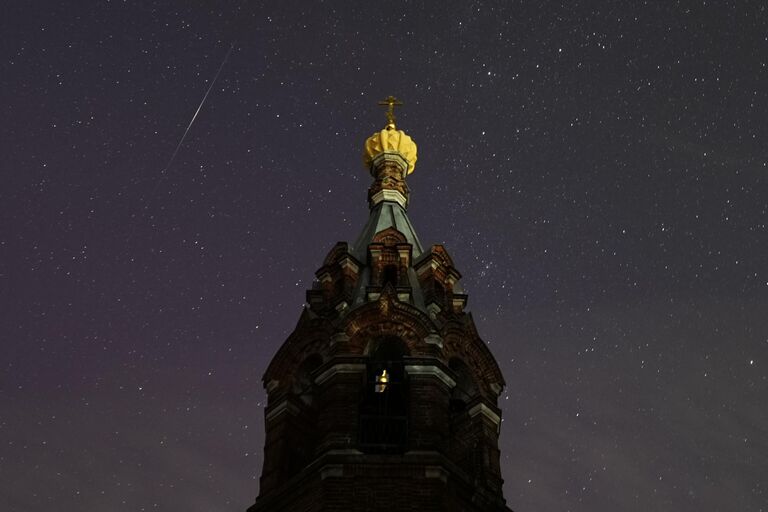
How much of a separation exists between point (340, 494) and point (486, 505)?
9.72 feet

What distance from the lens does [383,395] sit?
26.4m

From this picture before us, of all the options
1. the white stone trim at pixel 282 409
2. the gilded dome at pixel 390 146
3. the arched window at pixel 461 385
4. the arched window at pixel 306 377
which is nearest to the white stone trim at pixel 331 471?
the white stone trim at pixel 282 409

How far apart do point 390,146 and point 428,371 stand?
35.6 ft

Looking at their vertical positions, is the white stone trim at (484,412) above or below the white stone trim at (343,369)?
below

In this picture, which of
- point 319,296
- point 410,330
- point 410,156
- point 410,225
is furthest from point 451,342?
point 410,156

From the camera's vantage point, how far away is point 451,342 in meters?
27.8

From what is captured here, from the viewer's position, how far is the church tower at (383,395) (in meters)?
23.9

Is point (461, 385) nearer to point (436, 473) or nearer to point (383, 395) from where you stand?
point (383, 395)

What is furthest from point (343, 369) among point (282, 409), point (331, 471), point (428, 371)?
point (331, 471)

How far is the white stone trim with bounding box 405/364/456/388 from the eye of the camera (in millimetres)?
26062

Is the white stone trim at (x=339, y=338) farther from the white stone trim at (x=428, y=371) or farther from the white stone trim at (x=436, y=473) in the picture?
the white stone trim at (x=436, y=473)

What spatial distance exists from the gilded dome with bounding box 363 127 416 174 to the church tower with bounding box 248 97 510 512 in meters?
4.59

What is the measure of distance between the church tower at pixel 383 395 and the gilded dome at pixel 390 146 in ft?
15.1

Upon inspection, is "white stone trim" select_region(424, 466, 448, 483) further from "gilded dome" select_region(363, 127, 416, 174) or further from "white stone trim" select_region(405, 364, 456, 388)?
"gilded dome" select_region(363, 127, 416, 174)
